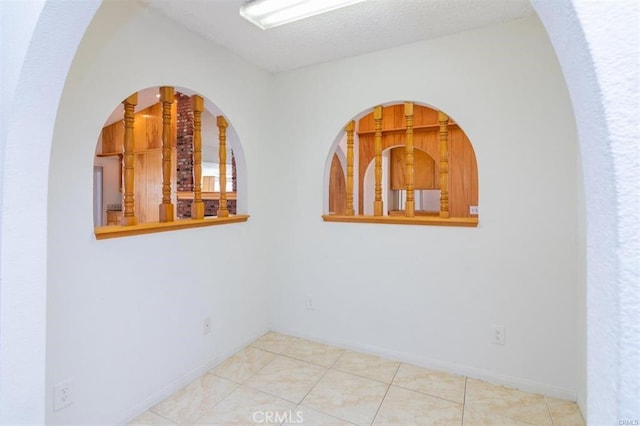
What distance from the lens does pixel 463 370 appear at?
7.62 ft

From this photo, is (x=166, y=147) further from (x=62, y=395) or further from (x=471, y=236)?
(x=471, y=236)

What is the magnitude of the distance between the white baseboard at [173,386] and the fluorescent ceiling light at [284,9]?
7.90 feet

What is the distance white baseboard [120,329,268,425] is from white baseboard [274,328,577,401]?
781 mm

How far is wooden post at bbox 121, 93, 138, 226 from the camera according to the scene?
189 cm

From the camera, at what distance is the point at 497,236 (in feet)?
7.28

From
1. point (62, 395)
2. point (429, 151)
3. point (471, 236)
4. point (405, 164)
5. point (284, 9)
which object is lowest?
point (62, 395)

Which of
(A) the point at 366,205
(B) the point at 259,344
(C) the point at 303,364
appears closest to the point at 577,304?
(C) the point at 303,364

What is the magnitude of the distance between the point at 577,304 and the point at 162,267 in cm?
263

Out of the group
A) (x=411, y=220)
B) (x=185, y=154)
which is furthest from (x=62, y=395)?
(x=185, y=154)

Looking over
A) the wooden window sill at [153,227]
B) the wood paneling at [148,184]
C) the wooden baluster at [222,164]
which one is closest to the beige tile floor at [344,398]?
the wooden window sill at [153,227]

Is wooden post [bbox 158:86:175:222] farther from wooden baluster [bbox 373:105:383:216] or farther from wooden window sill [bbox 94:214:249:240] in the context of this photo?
wooden baluster [bbox 373:105:383:216]

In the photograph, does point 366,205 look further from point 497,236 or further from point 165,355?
point 165,355

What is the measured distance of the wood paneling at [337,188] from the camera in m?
5.51

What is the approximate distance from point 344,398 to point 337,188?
12.8 feet
